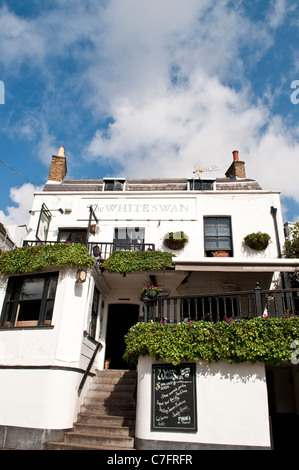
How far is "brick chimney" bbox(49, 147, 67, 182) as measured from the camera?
15.5m

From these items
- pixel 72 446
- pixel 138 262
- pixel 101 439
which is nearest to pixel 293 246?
pixel 138 262

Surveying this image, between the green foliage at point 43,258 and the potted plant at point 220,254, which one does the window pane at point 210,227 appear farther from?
the green foliage at point 43,258

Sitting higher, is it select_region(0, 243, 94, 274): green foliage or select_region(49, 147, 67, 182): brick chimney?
select_region(49, 147, 67, 182): brick chimney

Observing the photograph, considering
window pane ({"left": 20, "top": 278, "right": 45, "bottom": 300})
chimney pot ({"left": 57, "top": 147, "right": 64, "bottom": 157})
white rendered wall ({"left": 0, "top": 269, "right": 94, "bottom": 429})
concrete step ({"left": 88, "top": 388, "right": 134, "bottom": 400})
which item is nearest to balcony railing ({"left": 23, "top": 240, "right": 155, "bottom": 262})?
window pane ({"left": 20, "top": 278, "right": 45, "bottom": 300})

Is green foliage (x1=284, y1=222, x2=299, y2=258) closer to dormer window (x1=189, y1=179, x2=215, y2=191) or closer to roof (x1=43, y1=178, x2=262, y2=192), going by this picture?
roof (x1=43, y1=178, x2=262, y2=192)

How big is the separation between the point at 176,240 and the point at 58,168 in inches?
265

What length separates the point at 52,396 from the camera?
27.9 ft

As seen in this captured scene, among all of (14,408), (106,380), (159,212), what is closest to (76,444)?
(14,408)

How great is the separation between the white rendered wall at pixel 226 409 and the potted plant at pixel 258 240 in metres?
5.66

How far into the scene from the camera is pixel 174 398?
303 inches

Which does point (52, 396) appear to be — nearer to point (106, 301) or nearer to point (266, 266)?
point (106, 301)

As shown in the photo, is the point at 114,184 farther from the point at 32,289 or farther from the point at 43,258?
the point at 32,289

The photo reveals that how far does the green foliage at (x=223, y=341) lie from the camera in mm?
7410

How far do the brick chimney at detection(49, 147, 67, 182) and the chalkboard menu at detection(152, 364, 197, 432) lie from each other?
1020cm
